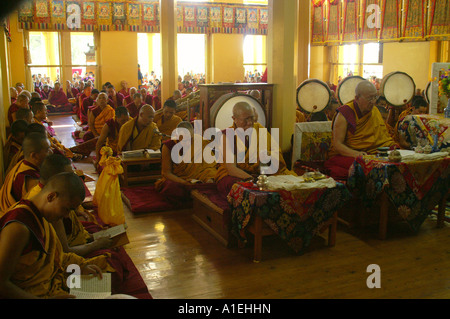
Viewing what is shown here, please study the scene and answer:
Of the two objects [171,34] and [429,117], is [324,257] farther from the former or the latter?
[171,34]

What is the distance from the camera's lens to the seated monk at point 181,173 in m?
5.12

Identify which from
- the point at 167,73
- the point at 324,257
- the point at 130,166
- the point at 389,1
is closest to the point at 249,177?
the point at 324,257

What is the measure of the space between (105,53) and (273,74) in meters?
10.2

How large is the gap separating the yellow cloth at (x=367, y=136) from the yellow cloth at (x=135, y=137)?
276 cm

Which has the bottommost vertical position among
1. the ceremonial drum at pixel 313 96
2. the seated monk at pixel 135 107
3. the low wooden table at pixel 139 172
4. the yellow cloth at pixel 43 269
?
the low wooden table at pixel 139 172

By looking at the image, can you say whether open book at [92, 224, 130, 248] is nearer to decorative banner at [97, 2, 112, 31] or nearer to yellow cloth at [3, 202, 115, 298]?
yellow cloth at [3, 202, 115, 298]

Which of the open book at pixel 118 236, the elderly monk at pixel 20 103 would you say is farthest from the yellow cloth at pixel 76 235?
the elderly monk at pixel 20 103

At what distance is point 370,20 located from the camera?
37.7ft

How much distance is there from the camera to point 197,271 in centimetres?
353

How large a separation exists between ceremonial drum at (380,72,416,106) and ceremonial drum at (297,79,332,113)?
1.15m

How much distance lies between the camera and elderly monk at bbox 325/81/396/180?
4910mm

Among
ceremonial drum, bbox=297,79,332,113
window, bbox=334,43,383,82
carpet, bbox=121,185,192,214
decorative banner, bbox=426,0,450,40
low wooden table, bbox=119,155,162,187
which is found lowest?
carpet, bbox=121,185,192,214

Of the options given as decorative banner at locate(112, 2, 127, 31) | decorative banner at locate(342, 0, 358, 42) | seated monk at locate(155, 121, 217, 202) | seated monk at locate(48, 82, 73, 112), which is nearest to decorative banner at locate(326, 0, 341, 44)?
decorative banner at locate(342, 0, 358, 42)

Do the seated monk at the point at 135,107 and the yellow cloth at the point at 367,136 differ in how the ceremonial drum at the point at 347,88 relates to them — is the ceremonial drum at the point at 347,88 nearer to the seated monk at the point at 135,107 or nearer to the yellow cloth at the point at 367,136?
the yellow cloth at the point at 367,136
